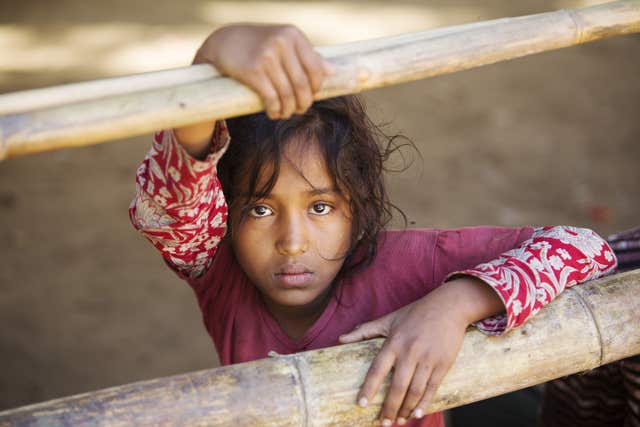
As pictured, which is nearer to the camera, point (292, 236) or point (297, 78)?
point (297, 78)

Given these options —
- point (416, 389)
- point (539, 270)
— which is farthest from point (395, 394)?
point (539, 270)

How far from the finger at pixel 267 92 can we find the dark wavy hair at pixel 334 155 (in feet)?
1.53

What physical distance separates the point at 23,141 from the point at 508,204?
10.5 ft

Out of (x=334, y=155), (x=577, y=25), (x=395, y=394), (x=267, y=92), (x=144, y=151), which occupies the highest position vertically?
(x=144, y=151)

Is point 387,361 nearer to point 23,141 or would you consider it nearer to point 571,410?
point 23,141

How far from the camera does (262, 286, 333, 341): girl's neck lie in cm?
162

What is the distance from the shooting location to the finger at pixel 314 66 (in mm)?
945

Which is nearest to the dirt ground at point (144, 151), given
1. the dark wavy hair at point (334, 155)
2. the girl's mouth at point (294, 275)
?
the dark wavy hair at point (334, 155)

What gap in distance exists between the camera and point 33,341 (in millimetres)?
3154

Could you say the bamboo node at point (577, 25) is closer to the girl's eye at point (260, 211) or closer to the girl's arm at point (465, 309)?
the girl's arm at point (465, 309)

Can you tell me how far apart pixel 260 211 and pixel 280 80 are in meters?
0.54

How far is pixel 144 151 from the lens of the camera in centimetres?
418

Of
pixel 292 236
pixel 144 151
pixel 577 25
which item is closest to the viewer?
pixel 577 25

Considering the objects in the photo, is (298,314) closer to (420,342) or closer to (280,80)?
(420,342)
